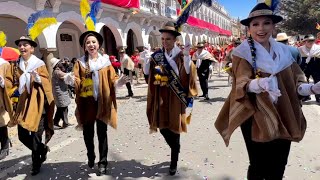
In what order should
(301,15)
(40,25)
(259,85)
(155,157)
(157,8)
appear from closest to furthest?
(259,85), (40,25), (155,157), (157,8), (301,15)

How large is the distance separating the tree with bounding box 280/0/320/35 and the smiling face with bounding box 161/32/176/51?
37.9 metres

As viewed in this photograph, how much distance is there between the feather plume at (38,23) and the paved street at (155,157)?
1780 millimetres

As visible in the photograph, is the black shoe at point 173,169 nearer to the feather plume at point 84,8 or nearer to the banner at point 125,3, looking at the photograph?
the feather plume at point 84,8

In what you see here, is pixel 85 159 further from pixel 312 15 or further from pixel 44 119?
pixel 312 15

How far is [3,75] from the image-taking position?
434 centimetres

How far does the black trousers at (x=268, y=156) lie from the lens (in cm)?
255

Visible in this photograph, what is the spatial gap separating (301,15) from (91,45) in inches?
1590

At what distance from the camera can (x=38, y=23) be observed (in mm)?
4445

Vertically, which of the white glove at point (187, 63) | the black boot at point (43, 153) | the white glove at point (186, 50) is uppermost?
the white glove at point (186, 50)

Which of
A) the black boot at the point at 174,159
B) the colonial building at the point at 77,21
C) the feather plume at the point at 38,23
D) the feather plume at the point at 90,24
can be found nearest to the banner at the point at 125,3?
the colonial building at the point at 77,21

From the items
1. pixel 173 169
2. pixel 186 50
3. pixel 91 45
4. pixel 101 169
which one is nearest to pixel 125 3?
pixel 91 45

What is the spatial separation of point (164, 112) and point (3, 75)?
7.28 ft

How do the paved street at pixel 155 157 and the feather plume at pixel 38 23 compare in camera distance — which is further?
the feather plume at pixel 38 23

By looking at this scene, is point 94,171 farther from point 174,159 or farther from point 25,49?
point 25,49
